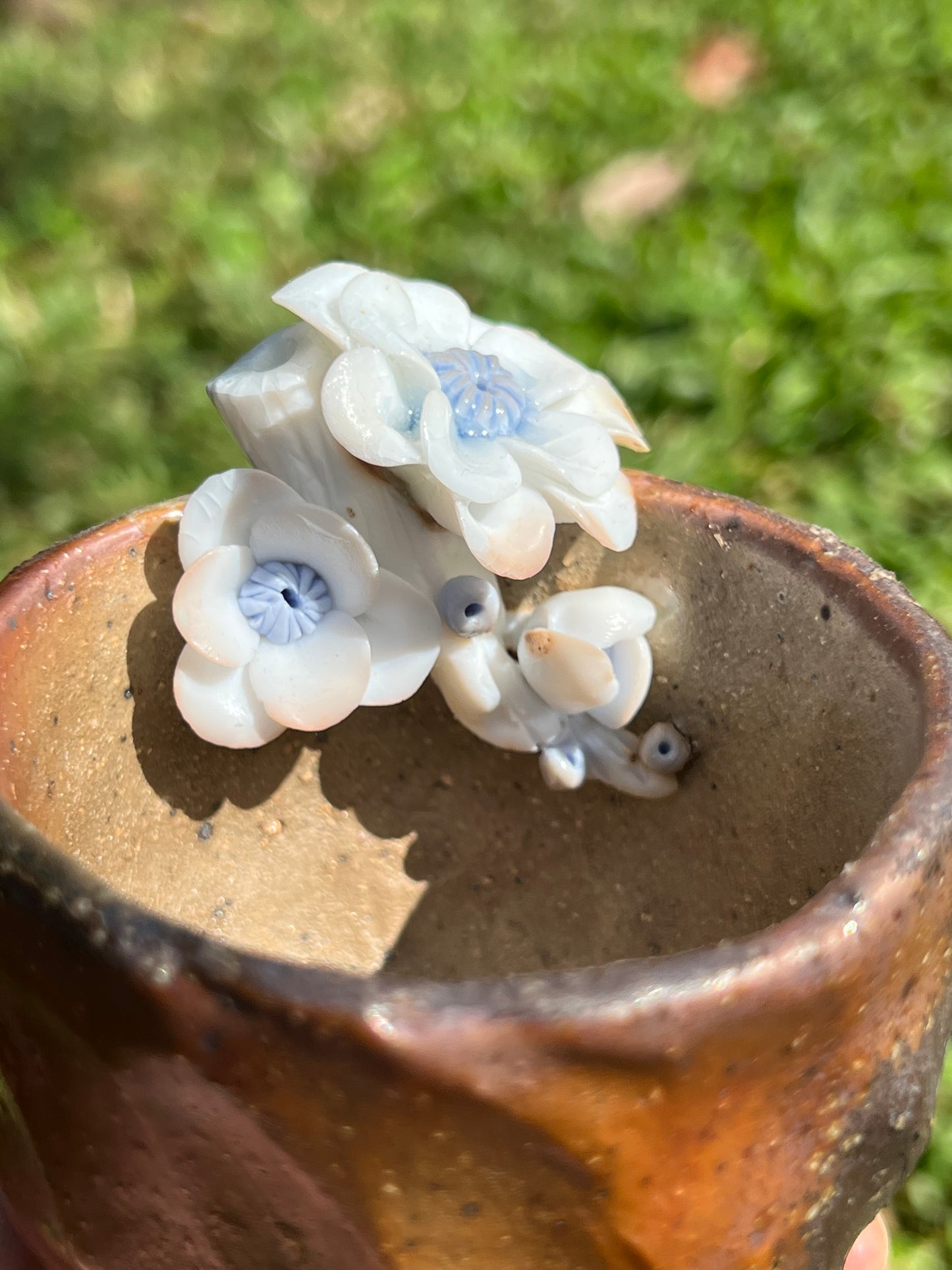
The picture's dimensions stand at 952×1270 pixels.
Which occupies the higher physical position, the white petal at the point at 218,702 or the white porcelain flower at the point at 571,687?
the white petal at the point at 218,702

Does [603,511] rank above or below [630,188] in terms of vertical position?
above

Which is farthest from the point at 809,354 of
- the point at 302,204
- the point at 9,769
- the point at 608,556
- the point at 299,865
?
the point at 9,769

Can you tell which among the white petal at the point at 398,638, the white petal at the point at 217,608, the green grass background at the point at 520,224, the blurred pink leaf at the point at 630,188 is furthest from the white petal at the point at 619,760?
the blurred pink leaf at the point at 630,188

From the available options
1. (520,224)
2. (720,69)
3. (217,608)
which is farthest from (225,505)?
(720,69)

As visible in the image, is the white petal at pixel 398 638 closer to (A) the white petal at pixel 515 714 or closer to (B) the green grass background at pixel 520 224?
(A) the white petal at pixel 515 714

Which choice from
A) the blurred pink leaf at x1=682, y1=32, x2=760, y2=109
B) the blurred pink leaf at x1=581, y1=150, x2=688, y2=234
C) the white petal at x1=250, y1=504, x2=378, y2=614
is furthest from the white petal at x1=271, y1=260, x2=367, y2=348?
the blurred pink leaf at x1=682, y1=32, x2=760, y2=109

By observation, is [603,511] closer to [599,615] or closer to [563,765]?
[599,615]

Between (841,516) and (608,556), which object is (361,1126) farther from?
(841,516)

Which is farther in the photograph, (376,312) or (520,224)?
(520,224)
